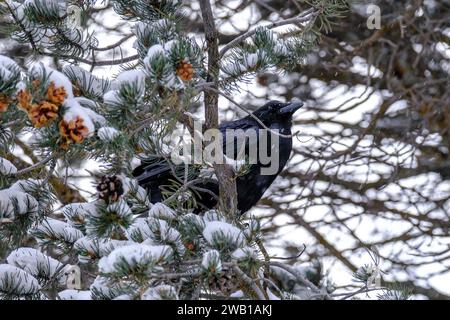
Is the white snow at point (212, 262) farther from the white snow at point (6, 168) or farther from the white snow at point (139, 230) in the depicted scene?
the white snow at point (6, 168)

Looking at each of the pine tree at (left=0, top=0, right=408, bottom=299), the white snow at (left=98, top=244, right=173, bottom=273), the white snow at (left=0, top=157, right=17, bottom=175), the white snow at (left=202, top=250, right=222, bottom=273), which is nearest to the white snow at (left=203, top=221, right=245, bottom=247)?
the pine tree at (left=0, top=0, right=408, bottom=299)

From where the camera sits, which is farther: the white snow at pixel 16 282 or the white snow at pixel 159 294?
the white snow at pixel 16 282

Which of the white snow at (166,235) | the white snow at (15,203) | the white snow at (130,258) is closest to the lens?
the white snow at (130,258)

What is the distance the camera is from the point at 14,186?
9.49 feet

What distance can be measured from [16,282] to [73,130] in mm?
580

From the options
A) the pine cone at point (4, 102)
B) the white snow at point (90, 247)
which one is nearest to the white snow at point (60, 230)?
the white snow at point (90, 247)

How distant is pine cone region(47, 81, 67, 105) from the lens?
236 cm

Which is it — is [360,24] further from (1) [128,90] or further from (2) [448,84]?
(1) [128,90]

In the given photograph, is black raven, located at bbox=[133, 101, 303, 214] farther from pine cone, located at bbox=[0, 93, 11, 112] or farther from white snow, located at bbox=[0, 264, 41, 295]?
pine cone, located at bbox=[0, 93, 11, 112]

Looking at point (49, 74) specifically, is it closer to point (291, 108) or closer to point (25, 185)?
point (25, 185)

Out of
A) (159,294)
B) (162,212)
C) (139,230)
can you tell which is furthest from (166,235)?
(159,294)

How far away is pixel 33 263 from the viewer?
2887 mm

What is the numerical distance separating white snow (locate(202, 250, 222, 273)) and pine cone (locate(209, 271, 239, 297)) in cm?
29

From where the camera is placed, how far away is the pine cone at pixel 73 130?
7.82 feet
